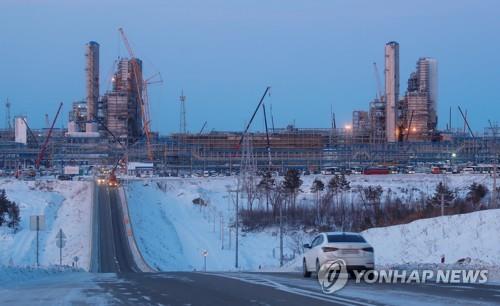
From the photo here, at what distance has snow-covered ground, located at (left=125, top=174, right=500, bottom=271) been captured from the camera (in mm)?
31281

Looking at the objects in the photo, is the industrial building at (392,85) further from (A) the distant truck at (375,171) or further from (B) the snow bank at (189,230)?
(B) the snow bank at (189,230)

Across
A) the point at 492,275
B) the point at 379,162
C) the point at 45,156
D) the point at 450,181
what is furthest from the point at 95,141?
the point at 492,275

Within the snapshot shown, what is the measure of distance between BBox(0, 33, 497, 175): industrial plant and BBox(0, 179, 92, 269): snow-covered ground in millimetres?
26722

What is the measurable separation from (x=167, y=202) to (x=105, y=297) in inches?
2980

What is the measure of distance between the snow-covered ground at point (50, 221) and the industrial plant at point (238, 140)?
2672 cm

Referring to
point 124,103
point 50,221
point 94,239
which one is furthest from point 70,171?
point 94,239

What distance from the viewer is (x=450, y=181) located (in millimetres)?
96562

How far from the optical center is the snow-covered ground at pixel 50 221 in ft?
187

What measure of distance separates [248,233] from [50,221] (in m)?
17.9

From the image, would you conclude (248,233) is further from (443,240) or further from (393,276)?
(393,276)

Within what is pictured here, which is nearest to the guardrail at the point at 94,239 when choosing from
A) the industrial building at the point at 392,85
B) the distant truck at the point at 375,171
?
the distant truck at the point at 375,171

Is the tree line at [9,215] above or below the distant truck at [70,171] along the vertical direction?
below

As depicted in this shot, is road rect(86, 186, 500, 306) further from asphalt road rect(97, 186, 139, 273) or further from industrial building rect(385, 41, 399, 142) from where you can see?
industrial building rect(385, 41, 399, 142)

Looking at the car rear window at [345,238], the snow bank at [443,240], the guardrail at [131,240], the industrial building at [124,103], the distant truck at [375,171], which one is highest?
the industrial building at [124,103]
